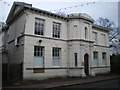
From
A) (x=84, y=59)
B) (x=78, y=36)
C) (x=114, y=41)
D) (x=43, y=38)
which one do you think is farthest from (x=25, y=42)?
(x=114, y=41)

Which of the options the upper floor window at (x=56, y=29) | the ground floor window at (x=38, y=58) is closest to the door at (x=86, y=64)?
the upper floor window at (x=56, y=29)

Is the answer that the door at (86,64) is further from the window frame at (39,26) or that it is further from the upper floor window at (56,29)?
the window frame at (39,26)

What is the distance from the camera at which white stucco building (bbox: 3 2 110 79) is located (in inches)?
601

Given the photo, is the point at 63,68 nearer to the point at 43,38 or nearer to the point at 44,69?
the point at 44,69

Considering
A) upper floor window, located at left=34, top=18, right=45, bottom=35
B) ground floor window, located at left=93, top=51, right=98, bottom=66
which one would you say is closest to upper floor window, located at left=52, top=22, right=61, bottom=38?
upper floor window, located at left=34, top=18, right=45, bottom=35

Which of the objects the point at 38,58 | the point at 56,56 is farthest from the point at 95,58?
the point at 38,58

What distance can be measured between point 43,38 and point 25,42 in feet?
7.72

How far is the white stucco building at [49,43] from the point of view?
50.1 ft

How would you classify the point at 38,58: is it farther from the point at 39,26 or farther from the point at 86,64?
the point at 86,64

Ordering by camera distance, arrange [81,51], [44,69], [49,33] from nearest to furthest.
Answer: [44,69], [49,33], [81,51]

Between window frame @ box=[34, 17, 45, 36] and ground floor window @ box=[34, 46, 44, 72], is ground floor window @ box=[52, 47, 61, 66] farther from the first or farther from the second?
window frame @ box=[34, 17, 45, 36]

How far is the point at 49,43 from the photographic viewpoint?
16.9 metres

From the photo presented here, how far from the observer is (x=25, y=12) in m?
15.5

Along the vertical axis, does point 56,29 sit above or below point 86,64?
above
